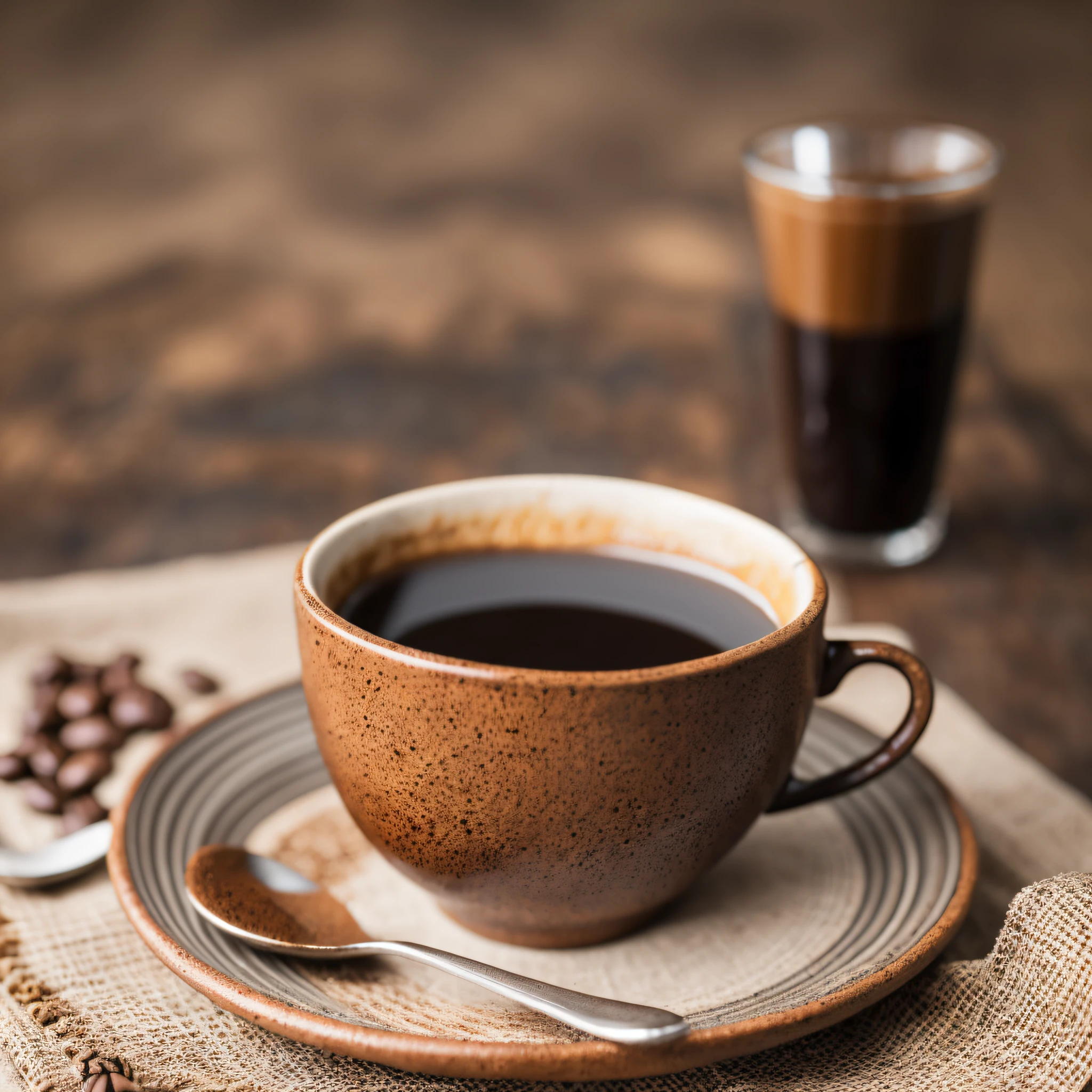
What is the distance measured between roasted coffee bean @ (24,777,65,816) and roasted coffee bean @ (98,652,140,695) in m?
0.17

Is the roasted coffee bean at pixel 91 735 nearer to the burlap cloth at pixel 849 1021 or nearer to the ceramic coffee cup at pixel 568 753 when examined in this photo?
the burlap cloth at pixel 849 1021

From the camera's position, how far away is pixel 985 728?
3.63 feet

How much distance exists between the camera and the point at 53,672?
1203mm

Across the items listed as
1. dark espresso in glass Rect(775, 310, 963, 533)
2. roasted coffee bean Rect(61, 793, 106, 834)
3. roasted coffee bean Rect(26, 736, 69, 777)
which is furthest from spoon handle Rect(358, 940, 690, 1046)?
dark espresso in glass Rect(775, 310, 963, 533)

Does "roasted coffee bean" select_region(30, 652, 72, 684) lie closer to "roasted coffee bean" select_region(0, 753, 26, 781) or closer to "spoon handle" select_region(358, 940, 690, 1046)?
"roasted coffee bean" select_region(0, 753, 26, 781)

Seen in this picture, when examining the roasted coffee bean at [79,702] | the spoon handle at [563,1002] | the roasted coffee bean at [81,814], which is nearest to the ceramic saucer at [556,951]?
the spoon handle at [563,1002]

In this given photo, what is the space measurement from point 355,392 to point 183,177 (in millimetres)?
954

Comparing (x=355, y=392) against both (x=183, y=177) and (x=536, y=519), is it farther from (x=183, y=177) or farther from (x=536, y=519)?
(x=536, y=519)

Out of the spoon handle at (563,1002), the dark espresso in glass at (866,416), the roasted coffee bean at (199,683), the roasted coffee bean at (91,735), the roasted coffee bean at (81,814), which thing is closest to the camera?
the spoon handle at (563,1002)

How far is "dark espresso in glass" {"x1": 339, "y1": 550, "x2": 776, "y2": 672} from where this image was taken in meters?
0.86

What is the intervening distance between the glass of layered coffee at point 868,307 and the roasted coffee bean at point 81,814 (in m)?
0.98

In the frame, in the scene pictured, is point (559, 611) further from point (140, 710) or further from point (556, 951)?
point (140, 710)

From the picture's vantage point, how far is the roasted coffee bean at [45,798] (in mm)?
1017

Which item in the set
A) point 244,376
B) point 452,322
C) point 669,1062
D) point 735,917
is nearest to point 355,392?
point 244,376
